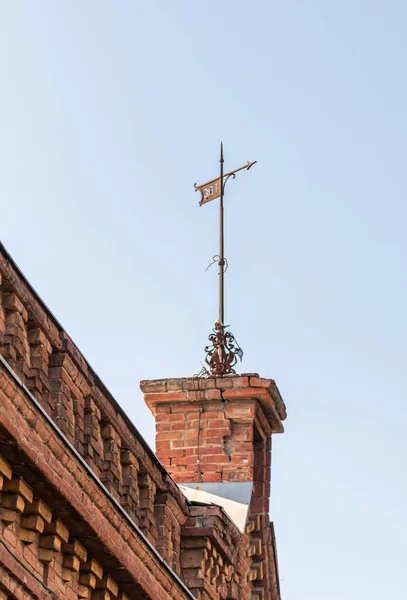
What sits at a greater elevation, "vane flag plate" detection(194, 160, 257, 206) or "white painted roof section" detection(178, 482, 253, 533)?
"vane flag plate" detection(194, 160, 257, 206)

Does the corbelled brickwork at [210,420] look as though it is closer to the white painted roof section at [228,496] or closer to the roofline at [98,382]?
the white painted roof section at [228,496]

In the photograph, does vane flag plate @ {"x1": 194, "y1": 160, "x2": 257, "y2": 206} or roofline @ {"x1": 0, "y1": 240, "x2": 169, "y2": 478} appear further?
vane flag plate @ {"x1": 194, "y1": 160, "x2": 257, "y2": 206}

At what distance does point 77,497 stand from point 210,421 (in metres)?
5.50

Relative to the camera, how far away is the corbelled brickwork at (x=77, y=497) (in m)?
8.46

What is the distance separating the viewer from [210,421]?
564 inches

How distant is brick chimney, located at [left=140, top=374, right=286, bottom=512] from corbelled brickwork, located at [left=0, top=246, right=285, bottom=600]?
1.11 meters

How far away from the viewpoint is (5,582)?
8336 millimetres

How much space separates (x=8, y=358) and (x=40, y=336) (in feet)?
1.39

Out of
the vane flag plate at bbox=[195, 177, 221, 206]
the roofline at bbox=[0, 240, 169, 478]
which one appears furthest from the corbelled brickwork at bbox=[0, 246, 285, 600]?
the vane flag plate at bbox=[195, 177, 221, 206]

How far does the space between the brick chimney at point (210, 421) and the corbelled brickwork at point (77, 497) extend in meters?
1.11

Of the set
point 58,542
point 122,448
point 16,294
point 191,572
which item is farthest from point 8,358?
point 191,572

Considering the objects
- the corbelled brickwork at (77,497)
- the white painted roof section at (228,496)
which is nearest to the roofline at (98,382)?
the corbelled brickwork at (77,497)

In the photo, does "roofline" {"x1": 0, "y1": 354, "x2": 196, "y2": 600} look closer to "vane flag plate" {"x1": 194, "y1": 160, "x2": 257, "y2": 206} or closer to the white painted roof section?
the white painted roof section

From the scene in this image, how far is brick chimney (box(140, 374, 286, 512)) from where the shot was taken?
560 inches
